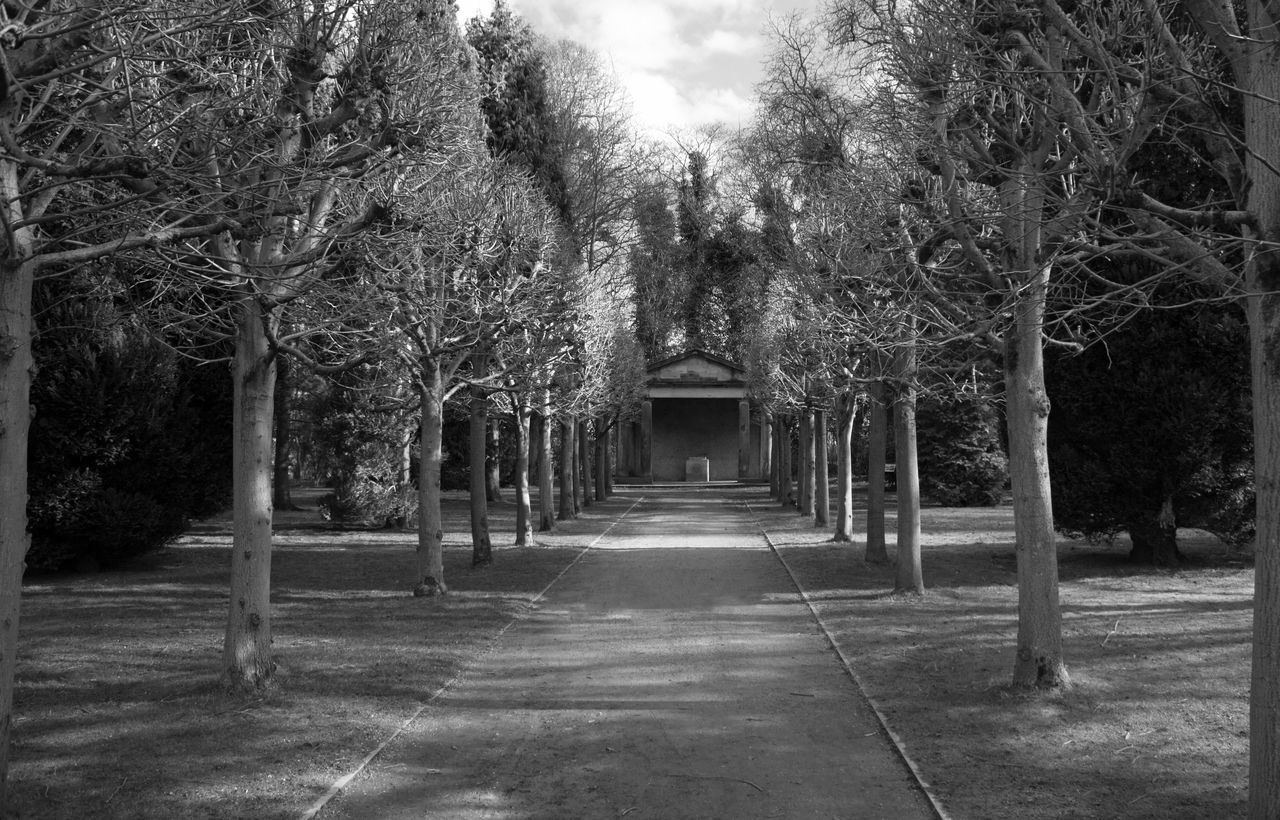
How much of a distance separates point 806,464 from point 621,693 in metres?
23.6

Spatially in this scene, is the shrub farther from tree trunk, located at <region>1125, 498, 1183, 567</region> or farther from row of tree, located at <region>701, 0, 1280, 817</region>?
tree trunk, located at <region>1125, 498, 1183, 567</region>

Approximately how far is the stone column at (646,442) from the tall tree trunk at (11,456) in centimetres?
4957

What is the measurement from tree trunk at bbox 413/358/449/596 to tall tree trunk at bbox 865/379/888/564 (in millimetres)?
7254

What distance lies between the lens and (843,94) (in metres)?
16.8

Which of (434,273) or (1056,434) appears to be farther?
(1056,434)

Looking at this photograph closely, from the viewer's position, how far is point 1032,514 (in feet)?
30.6

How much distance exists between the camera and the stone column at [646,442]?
58.2 metres

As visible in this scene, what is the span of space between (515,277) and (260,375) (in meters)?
8.29

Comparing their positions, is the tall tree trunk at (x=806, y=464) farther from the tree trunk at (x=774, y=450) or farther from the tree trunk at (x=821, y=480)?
the tree trunk at (x=774, y=450)

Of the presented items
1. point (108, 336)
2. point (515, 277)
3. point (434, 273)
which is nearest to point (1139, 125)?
point (434, 273)

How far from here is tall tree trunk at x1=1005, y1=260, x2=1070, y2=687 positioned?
9125 millimetres

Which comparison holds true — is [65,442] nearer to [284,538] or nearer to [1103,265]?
[284,538]

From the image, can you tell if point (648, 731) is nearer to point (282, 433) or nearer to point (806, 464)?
point (806, 464)

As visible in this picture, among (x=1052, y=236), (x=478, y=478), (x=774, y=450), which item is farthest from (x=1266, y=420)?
(x=774, y=450)
